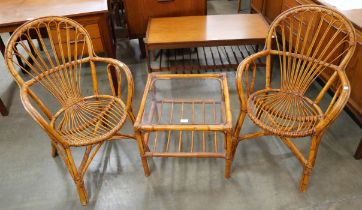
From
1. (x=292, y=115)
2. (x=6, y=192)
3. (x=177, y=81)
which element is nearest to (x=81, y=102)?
(x=6, y=192)

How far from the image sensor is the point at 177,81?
2480 millimetres

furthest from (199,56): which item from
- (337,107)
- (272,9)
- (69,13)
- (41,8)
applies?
(337,107)

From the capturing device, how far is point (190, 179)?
166 centimetres

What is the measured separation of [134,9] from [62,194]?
1611mm

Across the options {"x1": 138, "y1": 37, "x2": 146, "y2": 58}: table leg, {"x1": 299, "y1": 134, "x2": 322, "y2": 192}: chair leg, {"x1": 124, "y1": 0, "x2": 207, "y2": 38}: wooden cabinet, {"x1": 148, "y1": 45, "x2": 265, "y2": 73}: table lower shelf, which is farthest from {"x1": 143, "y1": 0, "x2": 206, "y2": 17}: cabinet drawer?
{"x1": 299, "y1": 134, "x2": 322, "y2": 192}: chair leg

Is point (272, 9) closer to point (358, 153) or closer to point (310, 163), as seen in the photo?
point (358, 153)

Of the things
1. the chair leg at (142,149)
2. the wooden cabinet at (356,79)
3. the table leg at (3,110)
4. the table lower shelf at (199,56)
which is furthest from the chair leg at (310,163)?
the table leg at (3,110)

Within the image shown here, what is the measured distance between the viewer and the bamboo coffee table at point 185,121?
1.42 meters

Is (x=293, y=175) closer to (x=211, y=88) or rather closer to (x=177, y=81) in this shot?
(x=211, y=88)

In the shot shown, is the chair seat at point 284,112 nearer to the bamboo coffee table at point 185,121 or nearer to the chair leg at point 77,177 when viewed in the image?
the bamboo coffee table at point 185,121

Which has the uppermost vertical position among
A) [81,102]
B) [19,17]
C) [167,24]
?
[19,17]

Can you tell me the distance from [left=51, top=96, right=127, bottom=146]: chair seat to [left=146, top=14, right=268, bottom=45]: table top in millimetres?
672

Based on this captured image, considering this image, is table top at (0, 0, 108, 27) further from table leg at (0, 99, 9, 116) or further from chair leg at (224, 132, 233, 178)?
chair leg at (224, 132, 233, 178)

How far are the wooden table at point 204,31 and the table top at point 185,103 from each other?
0.91 feet
